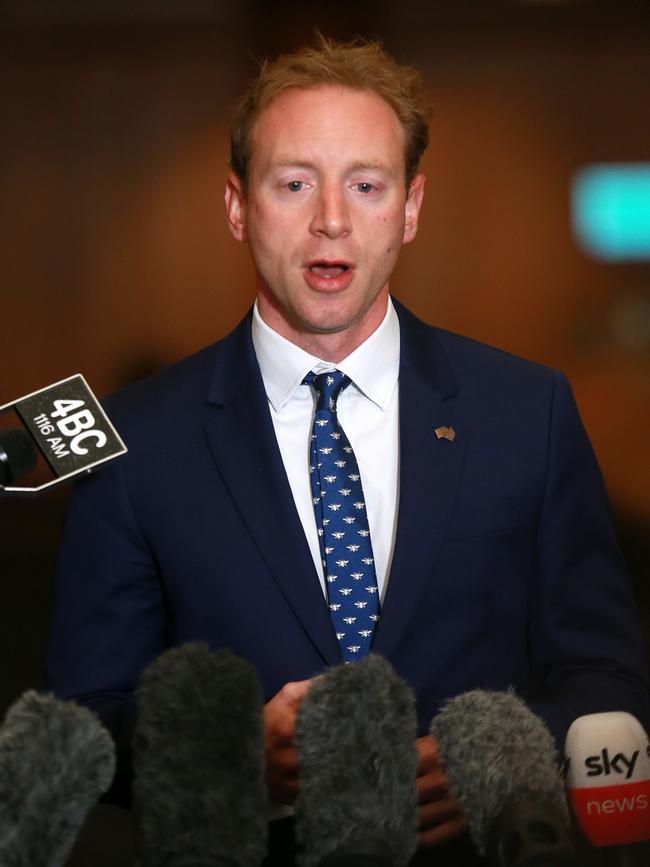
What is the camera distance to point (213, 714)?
2.67 ft

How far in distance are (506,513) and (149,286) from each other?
164 centimetres

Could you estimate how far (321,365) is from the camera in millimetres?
1479

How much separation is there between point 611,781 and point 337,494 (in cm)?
46

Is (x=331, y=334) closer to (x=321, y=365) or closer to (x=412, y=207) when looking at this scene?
(x=321, y=365)

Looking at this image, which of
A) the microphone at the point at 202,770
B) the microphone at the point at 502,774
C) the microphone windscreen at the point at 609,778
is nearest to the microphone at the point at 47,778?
the microphone at the point at 202,770

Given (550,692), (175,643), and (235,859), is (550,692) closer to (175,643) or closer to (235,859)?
(175,643)

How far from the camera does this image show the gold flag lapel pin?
1.45 metres

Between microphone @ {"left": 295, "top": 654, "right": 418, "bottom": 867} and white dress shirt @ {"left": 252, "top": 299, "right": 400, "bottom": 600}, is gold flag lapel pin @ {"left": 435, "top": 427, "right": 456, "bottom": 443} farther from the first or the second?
microphone @ {"left": 295, "top": 654, "right": 418, "bottom": 867}

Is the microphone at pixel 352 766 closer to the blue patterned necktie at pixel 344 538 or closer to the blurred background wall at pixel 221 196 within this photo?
the blue patterned necktie at pixel 344 538

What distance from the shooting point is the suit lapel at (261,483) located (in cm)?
135

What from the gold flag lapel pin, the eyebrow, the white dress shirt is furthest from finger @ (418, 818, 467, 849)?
the eyebrow

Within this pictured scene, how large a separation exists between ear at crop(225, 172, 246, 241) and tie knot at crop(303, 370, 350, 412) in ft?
0.73

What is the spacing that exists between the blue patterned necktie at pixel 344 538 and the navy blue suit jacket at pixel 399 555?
0.03 m

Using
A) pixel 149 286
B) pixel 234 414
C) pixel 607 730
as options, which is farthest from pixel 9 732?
pixel 149 286
